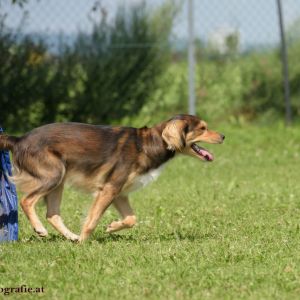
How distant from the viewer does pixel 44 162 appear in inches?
277

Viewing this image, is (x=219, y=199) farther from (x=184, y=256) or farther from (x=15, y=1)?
(x=15, y=1)

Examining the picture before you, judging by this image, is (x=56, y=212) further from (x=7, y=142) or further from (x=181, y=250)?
(x=181, y=250)

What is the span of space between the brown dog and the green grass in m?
0.31

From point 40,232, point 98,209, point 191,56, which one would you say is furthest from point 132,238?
point 191,56

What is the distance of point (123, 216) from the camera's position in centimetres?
749

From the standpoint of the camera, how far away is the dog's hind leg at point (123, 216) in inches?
291

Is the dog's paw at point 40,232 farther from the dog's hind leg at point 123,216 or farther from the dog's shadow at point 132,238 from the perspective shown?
the dog's hind leg at point 123,216

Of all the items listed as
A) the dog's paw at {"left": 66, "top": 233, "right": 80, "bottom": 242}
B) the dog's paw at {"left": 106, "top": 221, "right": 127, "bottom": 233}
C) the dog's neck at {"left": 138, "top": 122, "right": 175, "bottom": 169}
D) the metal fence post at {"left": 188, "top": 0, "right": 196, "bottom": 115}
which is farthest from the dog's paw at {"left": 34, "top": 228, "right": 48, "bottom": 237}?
the metal fence post at {"left": 188, "top": 0, "right": 196, "bottom": 115}

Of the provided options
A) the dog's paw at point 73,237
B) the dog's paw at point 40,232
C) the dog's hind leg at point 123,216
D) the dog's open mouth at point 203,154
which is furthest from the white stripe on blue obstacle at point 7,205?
the dog's open mouth at point 203,154

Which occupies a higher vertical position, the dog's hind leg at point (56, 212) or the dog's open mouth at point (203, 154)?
the dog's open mouth at point (203, 154)

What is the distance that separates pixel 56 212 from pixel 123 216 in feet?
1.95

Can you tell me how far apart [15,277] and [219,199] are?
461cm

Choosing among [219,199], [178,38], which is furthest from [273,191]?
[178,38]

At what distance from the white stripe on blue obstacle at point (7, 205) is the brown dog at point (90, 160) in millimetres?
157
